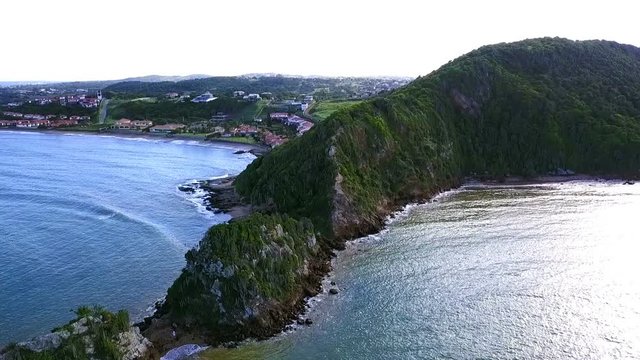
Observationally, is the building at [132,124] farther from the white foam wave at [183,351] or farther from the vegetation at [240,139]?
the white foam wave at [183,351]

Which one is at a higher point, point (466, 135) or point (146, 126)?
point (466, 135)

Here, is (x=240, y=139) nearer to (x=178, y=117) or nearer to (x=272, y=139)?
(x=272, y=139)

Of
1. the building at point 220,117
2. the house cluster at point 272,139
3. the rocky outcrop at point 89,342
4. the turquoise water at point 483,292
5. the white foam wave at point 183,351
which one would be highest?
the building at point 220,117

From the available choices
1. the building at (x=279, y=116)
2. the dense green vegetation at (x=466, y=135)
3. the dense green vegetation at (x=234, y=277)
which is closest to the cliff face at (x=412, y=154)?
the dense green vegetation at (x=234, y=277)

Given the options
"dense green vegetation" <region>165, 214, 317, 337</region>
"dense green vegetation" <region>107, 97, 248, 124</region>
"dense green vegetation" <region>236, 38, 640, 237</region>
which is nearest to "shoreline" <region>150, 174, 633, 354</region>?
"dense green vegetation" <region>165, 214, 317, 337</region>

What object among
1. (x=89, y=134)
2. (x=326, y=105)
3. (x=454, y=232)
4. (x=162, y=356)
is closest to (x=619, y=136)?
(x=454, y=232)

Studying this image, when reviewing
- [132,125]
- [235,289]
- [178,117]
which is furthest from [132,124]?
[235,289]
